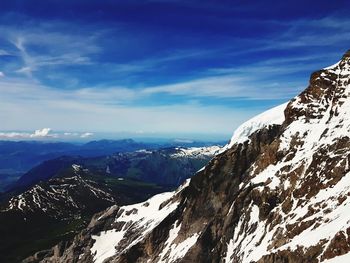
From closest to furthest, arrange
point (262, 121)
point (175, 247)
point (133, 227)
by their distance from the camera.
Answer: point (175, 247) → point (262, 121) → point (133, 227)

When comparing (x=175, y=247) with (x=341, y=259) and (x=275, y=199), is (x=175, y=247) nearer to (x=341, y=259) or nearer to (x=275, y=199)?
(x=275, y=199)

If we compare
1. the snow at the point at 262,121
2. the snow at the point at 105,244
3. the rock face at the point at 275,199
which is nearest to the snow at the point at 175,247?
the rock face at the point at 275,199

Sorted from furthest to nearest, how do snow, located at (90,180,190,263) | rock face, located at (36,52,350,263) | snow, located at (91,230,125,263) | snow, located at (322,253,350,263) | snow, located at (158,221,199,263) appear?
1. snow, located at (91,230,125,263)
2. snow, located at (90,180,190,263)
3. snow, located at (158,221,199,263)
4. rock face, located at (36,52,350,263)
5. snow, located at (322,253,350,263)

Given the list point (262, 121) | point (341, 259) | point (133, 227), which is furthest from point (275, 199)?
point (133, 227)

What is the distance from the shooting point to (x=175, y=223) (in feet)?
495

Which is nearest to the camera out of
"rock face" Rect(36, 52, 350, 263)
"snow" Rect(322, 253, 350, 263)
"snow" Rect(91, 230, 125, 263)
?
"snow" Rect(322, 253, 350, 263)

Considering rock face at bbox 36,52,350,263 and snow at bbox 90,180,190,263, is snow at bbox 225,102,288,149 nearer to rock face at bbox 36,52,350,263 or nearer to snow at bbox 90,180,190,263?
rock face at bbox 36,52,350,263

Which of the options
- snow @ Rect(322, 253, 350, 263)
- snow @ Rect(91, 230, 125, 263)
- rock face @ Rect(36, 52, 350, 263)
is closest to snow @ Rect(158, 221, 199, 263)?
rock face @ Rect(36, 52, 350, 263)

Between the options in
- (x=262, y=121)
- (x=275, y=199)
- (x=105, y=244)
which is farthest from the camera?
(x=105, y=244)

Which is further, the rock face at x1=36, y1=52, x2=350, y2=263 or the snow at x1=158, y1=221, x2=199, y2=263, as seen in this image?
the snow at x1=158, y1=221, x2=199, y2=263

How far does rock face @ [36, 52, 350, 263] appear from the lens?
8512cm

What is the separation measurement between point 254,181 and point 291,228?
114ft

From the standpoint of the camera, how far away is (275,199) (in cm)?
11206

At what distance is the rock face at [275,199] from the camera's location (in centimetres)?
8512
